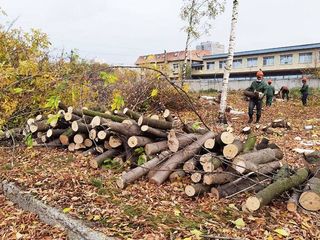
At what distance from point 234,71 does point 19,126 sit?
129 ft

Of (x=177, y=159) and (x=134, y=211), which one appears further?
(x=177, y=159)

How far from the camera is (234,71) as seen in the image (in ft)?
145

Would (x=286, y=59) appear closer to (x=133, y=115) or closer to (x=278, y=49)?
(x=278, y=49)

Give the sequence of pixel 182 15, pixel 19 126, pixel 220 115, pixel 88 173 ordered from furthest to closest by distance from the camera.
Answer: pixel 182 15 → pixel 220 115 → pixel 19 126 → pixel 88 173

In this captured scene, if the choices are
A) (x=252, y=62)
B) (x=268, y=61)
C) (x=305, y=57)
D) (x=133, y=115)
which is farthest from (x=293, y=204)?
(x=252, y=62)

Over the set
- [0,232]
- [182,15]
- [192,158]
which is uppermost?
[182,15]

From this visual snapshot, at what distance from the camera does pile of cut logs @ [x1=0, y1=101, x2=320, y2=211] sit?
3.87m

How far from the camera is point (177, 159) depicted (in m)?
4.59

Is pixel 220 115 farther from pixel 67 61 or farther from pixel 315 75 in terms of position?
pixel 315 75

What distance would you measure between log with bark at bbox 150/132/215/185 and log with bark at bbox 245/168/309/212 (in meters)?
1.21

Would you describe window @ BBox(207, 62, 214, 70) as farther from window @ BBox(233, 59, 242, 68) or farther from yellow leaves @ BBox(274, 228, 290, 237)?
yellow leaves @ BBox(274, 228, 290, 237)

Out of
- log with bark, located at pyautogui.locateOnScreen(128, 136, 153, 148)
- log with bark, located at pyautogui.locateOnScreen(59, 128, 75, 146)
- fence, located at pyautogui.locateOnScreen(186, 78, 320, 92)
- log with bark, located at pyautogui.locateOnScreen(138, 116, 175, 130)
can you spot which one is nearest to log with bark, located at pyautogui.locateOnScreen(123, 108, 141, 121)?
log with bark, located at pyautogui.locateOnScreen(138, 116, 175, 130)

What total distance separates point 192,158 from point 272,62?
39.1 meters

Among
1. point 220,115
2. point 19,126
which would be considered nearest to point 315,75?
point 220,115
